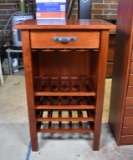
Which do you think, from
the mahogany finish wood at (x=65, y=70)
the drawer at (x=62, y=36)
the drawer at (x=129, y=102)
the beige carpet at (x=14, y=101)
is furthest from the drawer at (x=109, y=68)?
the drawer at (x=62, y=36)

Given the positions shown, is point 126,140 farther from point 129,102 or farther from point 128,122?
point 129,102

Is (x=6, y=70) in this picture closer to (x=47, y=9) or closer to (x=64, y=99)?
(x=47, y=9)

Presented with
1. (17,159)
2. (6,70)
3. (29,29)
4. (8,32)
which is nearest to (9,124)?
(17,159)

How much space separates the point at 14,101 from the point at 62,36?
47.0 inches

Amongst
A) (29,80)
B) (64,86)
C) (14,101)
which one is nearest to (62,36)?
(29,80)

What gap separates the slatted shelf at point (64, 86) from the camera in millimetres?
1120

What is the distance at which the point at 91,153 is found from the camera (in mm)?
1237

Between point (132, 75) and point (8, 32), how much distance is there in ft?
7.50

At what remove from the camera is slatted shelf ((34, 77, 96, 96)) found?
112 centimetres

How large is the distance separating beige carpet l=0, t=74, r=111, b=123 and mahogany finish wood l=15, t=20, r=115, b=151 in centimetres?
31

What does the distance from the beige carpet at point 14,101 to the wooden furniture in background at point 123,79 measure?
0.34 metres

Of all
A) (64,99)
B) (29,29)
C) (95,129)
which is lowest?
(95,129)

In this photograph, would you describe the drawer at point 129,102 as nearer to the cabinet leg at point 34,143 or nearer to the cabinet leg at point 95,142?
the cabinet leg at point 95,142

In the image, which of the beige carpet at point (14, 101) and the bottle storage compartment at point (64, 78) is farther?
the beige carpet at point (14, 101)
